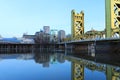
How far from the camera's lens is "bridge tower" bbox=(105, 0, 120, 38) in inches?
1914

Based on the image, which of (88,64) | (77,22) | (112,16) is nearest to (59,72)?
(88,64)

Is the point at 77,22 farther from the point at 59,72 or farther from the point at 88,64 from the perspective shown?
the point at 59,72

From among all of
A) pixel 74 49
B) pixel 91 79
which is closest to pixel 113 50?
pixel 91 79

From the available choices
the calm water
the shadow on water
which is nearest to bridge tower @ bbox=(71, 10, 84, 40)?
the shadow on water

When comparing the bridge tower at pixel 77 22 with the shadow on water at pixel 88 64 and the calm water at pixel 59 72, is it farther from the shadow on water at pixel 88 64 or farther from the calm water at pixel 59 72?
the calm water at pixel 59 72

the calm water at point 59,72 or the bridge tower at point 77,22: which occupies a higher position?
the bridge tower at point 77,22

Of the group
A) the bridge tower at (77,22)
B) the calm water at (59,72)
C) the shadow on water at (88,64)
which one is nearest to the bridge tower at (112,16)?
the shadow on water at (88,64)

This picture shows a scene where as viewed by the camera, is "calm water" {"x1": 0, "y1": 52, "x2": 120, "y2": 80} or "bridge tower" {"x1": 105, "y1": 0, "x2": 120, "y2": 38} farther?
"bridge tower" {"x1": 105, "y1": 0, "x2": 120, "y2": 38}

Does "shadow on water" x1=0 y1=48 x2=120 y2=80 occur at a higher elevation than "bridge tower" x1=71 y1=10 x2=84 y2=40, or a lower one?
lower

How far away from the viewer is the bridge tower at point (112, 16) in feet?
159

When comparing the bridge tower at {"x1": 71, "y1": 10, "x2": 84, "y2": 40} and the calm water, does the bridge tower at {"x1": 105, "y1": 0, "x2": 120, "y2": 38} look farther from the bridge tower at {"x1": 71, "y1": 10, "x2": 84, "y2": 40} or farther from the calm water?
the bridge tower at {"x1": 71, "y1": 10, "x2": 84, "y2": 40}

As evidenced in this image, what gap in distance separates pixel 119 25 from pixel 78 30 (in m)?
50.8

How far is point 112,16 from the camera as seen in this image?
49250mm

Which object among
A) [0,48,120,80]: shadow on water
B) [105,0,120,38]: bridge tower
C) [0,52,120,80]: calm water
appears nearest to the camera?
[0,52,120,80]: calm water
